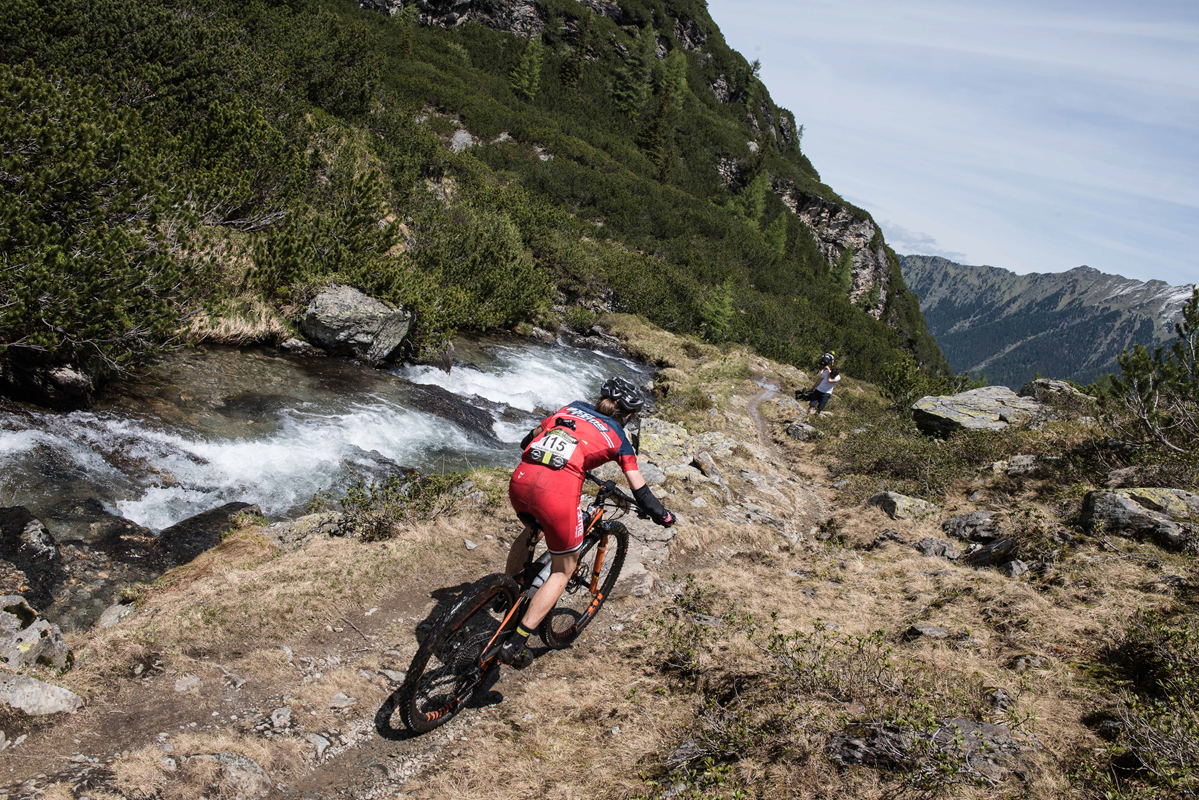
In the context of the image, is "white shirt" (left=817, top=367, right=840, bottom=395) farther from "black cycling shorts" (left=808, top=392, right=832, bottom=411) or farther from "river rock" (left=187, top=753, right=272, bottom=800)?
"river rock" (left=187, top=753, right=272, bottom=800)

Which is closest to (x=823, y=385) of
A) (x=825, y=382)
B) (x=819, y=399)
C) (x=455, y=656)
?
(x=825, y=382)

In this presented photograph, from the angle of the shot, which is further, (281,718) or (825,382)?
(825,382)

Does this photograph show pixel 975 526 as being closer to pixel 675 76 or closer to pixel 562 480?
pixel 562 480

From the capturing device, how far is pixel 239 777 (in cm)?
369

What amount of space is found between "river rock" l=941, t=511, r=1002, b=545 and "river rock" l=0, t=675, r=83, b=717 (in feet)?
35.6

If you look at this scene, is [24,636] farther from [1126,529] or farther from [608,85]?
[608,85]

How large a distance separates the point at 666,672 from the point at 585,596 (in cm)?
139

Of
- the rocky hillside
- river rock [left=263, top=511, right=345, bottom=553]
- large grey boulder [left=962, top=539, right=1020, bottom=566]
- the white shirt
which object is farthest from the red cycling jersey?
the white shirt

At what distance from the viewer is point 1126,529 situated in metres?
8.26

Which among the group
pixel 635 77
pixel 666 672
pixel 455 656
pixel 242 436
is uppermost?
pixel 635 77

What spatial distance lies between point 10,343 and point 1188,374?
18457 millimetres

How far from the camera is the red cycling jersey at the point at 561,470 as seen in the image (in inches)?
178

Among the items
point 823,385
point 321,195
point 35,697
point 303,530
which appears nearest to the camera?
point 35,697

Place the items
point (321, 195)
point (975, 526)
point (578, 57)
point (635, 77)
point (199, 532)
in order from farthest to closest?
point (635, 77)
point (578, 57)
point (321, 195)
point (975, 526)
point (199, 532)
